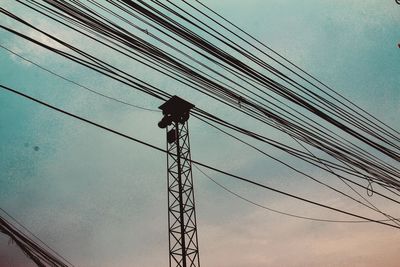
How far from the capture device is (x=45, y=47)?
373 centimetres

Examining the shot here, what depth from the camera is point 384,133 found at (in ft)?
25.1

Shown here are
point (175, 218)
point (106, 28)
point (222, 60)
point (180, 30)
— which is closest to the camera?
point (106, 28)

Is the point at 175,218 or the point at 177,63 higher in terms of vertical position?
the point at 175,218

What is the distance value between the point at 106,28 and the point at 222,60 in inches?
69.1

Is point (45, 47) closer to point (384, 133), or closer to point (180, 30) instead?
point (180, 30)

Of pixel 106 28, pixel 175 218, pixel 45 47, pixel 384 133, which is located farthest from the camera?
pixel 175 218

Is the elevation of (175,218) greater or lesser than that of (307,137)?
greater

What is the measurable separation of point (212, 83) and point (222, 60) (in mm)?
414

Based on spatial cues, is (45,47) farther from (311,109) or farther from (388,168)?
(388,168)

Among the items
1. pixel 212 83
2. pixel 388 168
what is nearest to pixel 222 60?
pixel 212 83

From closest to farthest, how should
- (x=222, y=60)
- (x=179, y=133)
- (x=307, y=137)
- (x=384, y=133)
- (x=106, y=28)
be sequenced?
(x=106, y=28)
(x=222, y=60)
(x=307, y=137)
(x=384, y=133)
(x=179, y=133)

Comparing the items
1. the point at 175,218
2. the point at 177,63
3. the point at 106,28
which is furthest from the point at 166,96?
the point at 175,218

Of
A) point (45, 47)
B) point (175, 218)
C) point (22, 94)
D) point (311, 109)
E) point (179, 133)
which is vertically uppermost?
point (179, 133)

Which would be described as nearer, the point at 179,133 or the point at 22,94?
the point at 22,94
